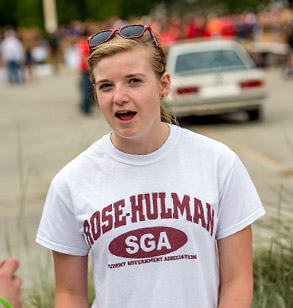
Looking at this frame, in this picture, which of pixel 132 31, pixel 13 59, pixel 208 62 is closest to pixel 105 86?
pixel 132 31

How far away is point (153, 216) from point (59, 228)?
0.98 ft

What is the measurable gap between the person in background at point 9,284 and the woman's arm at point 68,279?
430 mm

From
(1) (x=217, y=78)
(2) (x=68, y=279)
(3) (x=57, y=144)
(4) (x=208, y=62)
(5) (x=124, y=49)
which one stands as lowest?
(3) (x=57, y=144)

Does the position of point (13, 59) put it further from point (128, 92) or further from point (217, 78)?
point (128, 92)

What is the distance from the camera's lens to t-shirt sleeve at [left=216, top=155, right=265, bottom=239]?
2.12 meters

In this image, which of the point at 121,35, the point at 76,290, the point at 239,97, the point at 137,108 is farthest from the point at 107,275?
the point at 239,97

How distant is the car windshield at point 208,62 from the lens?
13641 millimetres

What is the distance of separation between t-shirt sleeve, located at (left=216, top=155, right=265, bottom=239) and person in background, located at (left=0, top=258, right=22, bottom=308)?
0.65 meters

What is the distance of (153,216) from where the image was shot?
2057 millimetres

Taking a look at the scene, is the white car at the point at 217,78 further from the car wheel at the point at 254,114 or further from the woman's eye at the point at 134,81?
the woman's eye at the point at 134,81

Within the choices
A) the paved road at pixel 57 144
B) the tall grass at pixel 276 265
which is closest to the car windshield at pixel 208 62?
the paved road at pixel 57 144

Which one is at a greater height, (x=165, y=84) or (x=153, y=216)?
(x=165, y=84)

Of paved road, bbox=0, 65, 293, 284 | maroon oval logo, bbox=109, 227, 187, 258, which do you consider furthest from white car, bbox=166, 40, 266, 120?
maroon oval logo, bbox=109, 227, 187, 258

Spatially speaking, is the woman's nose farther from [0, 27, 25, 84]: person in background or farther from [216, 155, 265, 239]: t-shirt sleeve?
[0, 27, 25, 84]: person in background
